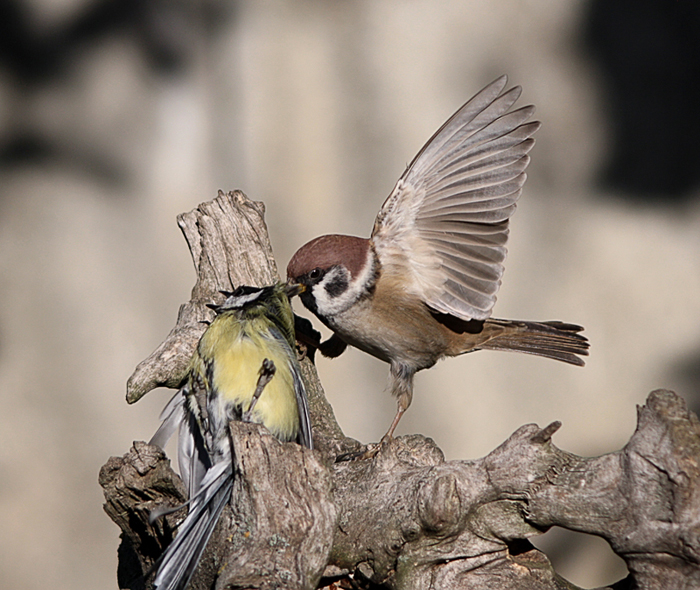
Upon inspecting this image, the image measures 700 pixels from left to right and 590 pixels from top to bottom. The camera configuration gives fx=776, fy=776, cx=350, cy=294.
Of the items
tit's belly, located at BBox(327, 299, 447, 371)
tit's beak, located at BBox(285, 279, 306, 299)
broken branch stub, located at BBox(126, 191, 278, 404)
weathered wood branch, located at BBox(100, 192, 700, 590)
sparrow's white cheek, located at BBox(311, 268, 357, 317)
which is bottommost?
weathered wood branch, located at BBox(100, 192, 700, 590)

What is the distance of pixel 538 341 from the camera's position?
2.52 meters

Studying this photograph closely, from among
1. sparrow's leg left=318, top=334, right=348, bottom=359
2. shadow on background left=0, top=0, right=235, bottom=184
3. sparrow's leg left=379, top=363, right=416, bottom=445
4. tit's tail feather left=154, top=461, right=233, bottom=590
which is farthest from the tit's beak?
shadow on background left=0, top=0, right=235, bottom=184

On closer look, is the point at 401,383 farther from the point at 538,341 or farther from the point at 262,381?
the point at 262,381

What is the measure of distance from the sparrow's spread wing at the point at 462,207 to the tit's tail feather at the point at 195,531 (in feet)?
2.78

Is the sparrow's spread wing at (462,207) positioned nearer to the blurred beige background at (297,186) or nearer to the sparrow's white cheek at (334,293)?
the sparrow's white cheek at (334,293)

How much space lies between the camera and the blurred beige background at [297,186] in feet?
9.96

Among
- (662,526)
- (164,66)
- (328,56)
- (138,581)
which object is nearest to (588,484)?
(662,526)

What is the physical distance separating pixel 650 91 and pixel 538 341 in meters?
1.18

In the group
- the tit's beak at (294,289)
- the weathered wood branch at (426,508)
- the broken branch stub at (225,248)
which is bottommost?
the weathered wood branch at (426,508)

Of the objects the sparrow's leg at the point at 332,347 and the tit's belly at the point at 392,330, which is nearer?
the tit's belly at the point at 392,330

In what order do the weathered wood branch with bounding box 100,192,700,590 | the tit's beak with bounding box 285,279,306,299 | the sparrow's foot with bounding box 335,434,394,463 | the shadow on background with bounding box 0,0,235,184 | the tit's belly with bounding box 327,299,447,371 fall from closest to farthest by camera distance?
1. the weathered wood branch with bounding box 100,192,700,590
2. the sparrow's foot with bounding box 335,434,394,463
3. the tit's beak with bounding box 285,279,306,299
4. the tit's belly with bounding box 327,299,447,371
5. the shadow on background with bounding box 0,0,235,184

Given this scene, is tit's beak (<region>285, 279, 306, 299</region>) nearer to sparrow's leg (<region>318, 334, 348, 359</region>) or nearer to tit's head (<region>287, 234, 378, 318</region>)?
tit's head (<region>287, 234, 378, 318</region>)

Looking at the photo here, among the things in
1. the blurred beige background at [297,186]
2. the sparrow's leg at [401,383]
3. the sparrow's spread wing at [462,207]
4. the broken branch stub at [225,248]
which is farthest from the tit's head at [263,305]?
the blurred beige background at [297,186]

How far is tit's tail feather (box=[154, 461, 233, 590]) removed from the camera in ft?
4.91
